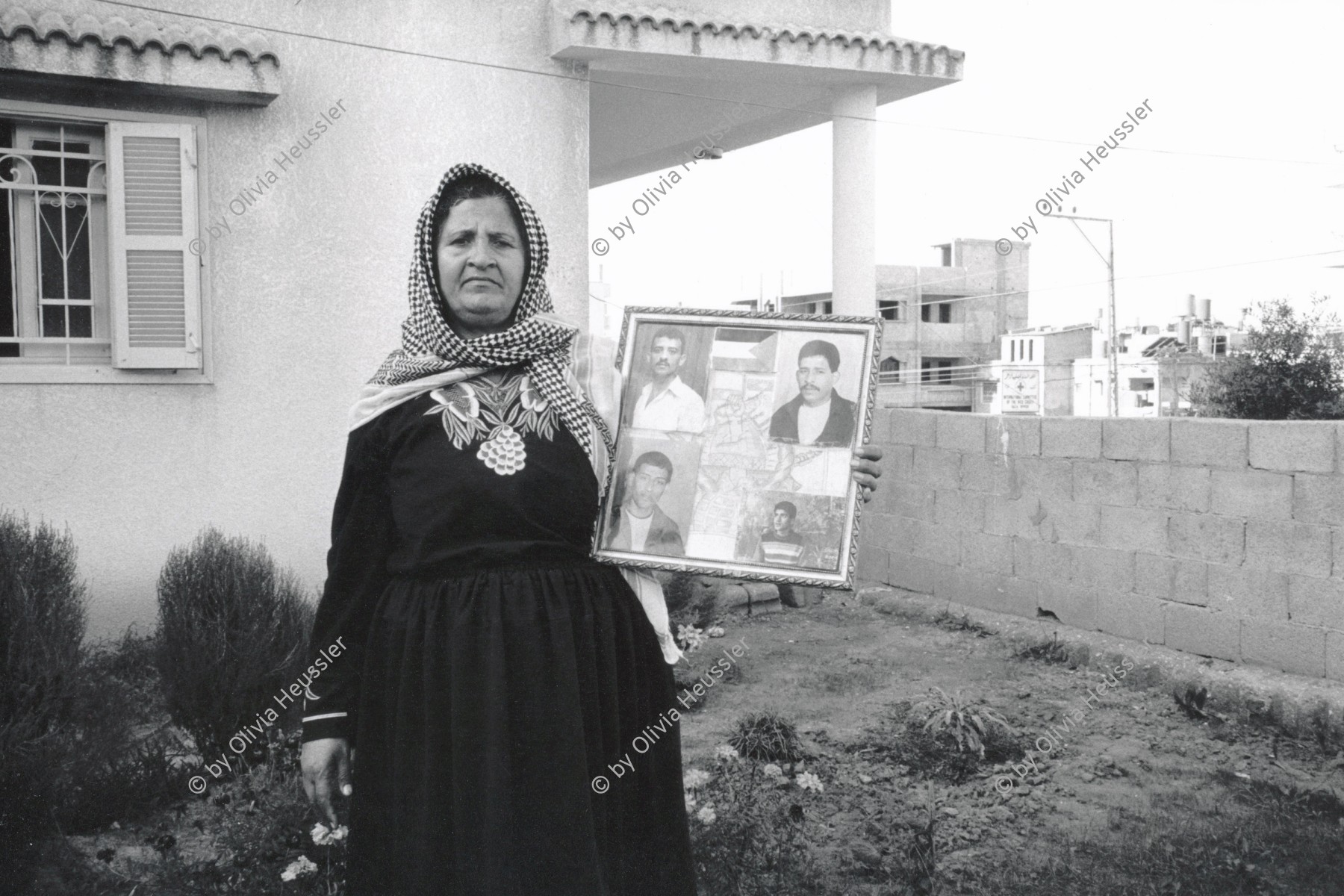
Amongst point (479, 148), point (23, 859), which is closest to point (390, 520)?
point (23, 859)

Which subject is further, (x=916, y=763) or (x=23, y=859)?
(x=916, y=763)

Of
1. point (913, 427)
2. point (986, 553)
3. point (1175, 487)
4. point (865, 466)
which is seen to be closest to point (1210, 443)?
point (1175, 487)

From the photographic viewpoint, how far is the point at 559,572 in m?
2.29

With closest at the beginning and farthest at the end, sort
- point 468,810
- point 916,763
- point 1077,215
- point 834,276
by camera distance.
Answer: point 468,810, point 916,763, point 834,276, point 1077,215

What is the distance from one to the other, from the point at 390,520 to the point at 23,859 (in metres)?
2.12

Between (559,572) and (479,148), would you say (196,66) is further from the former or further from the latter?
(559,572)

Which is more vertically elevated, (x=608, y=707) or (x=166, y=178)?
(x=166, y=178)

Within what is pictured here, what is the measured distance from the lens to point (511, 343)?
2.34m

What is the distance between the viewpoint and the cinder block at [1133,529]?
635 centimetres

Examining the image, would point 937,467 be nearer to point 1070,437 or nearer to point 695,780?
point 1070,437

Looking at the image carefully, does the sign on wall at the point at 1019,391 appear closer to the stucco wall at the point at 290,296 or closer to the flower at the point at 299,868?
the stucco wall at the point at 290,296

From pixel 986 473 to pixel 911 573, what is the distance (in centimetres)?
109

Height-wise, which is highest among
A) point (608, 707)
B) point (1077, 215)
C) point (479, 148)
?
point (1077, 215)

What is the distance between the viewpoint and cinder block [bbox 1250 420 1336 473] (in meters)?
5.44
